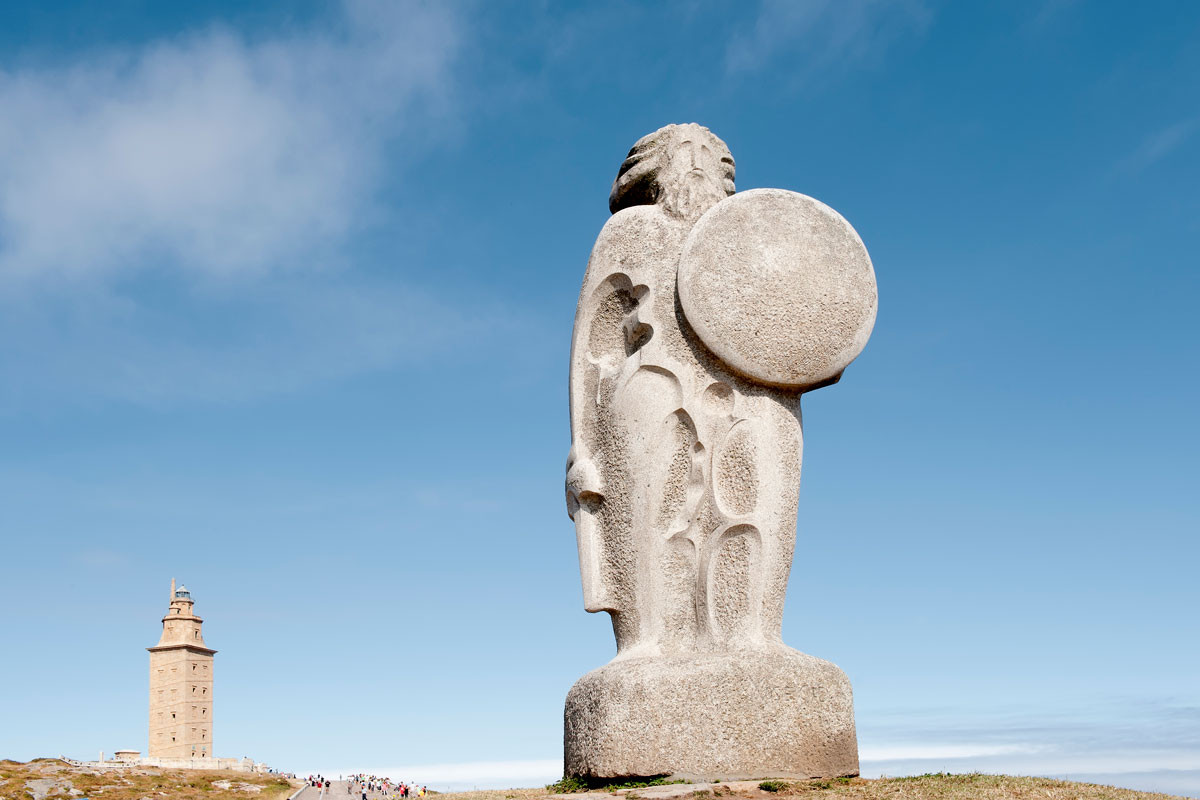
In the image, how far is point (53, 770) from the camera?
38906 mm

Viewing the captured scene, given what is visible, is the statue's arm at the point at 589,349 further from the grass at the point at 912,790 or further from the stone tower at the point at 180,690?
the stone tower at the point at 180,690

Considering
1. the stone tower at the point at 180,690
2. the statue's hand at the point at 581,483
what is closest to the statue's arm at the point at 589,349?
the statue's hand at the point at 581,483

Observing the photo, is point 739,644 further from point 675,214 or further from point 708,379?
point 675,214

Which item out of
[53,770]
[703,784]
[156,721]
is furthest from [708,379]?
[156,721]

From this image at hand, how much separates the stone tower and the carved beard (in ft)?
199

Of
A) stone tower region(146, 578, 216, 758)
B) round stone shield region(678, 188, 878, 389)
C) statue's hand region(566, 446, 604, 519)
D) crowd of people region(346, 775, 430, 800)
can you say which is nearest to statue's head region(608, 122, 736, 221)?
round stone shield region(678, 188, 878, 389)

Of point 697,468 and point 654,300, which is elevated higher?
point 654,300

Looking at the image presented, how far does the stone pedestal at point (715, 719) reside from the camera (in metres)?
6.09

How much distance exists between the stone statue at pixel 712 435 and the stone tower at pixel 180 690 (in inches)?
2380

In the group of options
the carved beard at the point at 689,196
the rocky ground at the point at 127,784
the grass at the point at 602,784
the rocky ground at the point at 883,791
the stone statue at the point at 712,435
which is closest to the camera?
the rocky ground at the point at 883,791

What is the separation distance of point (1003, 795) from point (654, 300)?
135 inches

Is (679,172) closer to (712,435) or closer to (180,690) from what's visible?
(712,435)

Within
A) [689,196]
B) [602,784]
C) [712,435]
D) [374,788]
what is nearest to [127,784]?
[374,788]

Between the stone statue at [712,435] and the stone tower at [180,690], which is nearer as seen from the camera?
the stone statue at [712,435]
